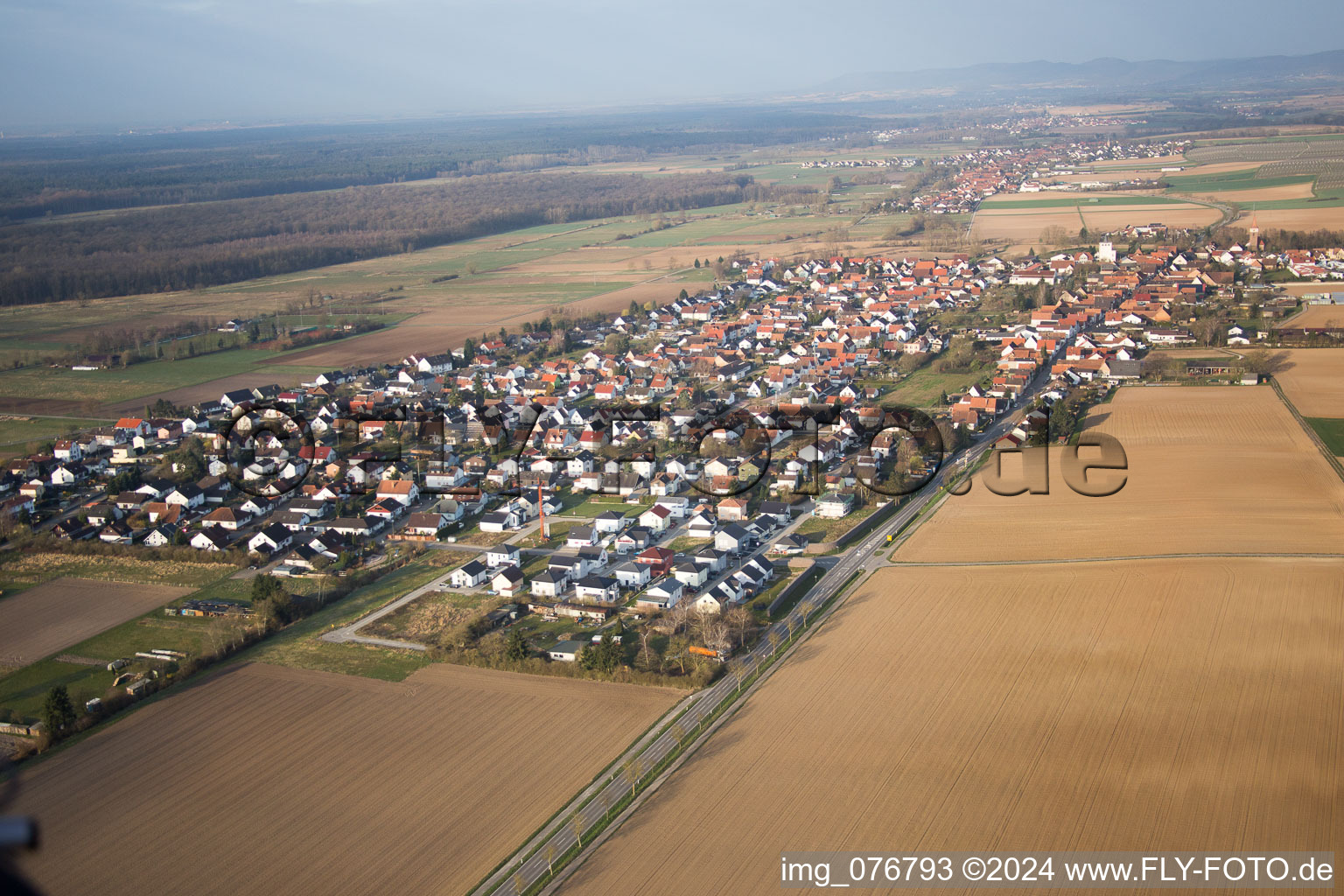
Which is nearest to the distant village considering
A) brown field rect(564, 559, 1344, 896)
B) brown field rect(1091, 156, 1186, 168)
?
brown field rect(564, 559, 1344, 896)

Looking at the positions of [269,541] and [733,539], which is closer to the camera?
[733,539]

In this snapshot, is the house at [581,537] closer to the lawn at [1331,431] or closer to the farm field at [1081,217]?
the lawn at [1331,431]

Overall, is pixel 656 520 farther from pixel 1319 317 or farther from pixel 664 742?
pixel 1319 317

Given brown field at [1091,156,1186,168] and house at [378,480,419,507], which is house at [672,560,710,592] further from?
brown field at [1091,156,1186,168]

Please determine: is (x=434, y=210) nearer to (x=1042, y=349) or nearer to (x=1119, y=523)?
(x=1042, y=349)

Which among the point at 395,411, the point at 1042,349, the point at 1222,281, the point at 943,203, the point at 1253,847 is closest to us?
the point at 1253,847

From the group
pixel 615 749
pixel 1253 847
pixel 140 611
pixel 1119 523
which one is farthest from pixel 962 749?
pixel 140 611

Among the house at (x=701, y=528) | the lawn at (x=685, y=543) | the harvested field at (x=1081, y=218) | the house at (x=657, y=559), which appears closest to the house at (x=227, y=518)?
the house at (x=657, y=559)

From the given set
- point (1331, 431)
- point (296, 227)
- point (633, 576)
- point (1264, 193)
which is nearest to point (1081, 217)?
point (1264, 193)
